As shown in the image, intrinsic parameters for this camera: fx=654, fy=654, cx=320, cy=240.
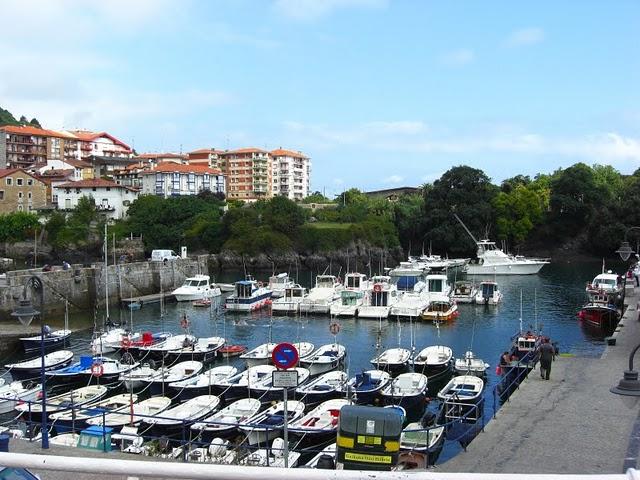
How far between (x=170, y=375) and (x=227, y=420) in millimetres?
7045

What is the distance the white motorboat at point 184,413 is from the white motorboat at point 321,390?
3052 millimetres

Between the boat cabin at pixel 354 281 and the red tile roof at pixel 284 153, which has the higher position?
the red tile roof at pixel 284 153

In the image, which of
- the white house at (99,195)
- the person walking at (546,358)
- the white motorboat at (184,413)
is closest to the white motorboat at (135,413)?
the white motorboat at (184,413)

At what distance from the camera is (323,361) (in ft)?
95.4

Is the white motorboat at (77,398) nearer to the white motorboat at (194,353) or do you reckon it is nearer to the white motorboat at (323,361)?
the white motorboat at (194,353)

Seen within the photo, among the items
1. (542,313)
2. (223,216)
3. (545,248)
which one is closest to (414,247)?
(545,248)

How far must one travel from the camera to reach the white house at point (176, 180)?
105 meters

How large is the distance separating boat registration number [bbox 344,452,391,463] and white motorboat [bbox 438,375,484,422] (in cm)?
925

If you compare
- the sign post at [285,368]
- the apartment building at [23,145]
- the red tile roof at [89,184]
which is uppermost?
the apartment building at [23,145]

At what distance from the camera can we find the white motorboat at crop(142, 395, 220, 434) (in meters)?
20.1

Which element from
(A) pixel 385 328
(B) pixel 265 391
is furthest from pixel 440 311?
(B) pixel 265 391

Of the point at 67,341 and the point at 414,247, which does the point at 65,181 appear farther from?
the point at 67,341

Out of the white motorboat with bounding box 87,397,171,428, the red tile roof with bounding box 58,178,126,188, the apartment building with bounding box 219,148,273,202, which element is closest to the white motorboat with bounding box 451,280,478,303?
the white motorboat with bounding box 87,397,171,428

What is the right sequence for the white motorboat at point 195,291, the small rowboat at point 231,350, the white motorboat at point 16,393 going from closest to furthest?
the white motorboat at point 16,393, the small rowboat at point 231,350, the white motorboat at point 195,291
